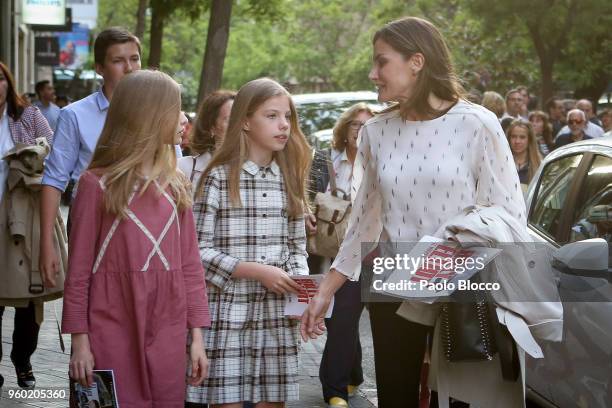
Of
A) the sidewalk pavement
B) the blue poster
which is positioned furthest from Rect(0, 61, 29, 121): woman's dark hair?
the blue poster

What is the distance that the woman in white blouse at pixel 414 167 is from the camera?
439 centimetres

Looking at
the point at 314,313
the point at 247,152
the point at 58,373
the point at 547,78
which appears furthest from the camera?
the point at 547,78

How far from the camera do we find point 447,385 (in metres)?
4.47

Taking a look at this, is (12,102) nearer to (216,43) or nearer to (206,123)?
(206,123)

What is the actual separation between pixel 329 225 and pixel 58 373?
196cm

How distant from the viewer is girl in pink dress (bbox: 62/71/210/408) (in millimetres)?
4082

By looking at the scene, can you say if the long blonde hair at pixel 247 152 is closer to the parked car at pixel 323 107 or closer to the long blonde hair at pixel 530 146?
the long blonde hair at pixel 530 146

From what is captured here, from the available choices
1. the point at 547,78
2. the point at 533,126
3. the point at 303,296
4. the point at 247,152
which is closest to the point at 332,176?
the point at 247,152

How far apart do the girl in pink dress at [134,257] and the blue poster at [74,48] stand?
4400 centimetres

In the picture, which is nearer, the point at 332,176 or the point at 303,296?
the point at 303,296

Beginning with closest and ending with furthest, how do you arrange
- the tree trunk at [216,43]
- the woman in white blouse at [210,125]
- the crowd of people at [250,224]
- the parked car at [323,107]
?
the crowd of people at [250,224]
the woman in white blouse at [210,125]
the tree trunk at [216,43]
the parked car at [323,107]

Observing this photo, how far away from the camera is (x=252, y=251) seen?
5.03 metres

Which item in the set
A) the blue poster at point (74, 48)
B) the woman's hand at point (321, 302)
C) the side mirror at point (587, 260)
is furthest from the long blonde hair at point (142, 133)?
the blue poster at point (74, 48)

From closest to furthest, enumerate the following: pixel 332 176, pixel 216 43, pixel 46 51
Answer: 1. pixel 332 176
2. pixel 216 43
3. pixel 46 51
